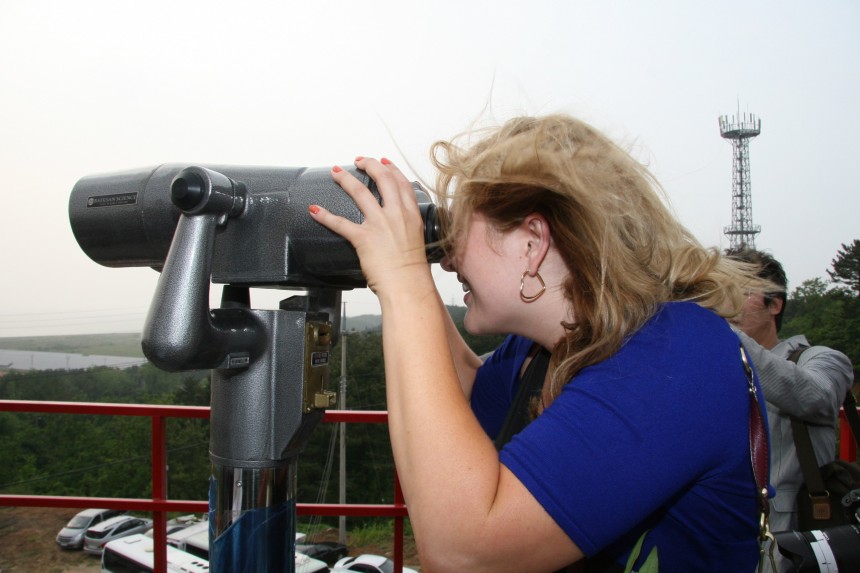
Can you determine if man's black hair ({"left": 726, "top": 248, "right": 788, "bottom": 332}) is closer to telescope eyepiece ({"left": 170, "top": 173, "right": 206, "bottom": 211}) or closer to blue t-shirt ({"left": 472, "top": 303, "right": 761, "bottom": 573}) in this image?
blue t-shirt ({"left": 472, "top": 303, "right": 761, "bottom": 573})

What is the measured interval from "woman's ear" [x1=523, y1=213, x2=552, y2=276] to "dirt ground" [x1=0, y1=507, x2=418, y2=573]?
4.13 m

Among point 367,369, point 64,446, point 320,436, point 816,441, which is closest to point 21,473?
point 64,446

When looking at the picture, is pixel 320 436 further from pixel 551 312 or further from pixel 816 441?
pixel 551 312

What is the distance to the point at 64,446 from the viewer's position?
9922 mm

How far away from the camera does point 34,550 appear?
15.4 ft

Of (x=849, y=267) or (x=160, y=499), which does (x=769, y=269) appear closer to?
(x=160, y=499)

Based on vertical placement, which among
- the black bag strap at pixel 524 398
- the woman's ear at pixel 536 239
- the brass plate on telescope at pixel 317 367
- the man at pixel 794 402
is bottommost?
the man at pixel 794 402

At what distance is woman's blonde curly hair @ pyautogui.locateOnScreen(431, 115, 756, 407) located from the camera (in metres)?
0.81

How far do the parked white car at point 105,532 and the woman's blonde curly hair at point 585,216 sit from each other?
5.05 metres

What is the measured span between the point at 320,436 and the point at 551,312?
16.0 ft

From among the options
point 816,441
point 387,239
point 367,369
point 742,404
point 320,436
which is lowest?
point 320,436

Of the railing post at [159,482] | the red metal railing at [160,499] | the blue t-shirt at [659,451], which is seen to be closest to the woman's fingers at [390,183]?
the blue t-shirt at [659,451]

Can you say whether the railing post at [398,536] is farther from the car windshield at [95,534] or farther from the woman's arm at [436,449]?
the car windshield at [95,534]

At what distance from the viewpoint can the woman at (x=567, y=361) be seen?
650mm
